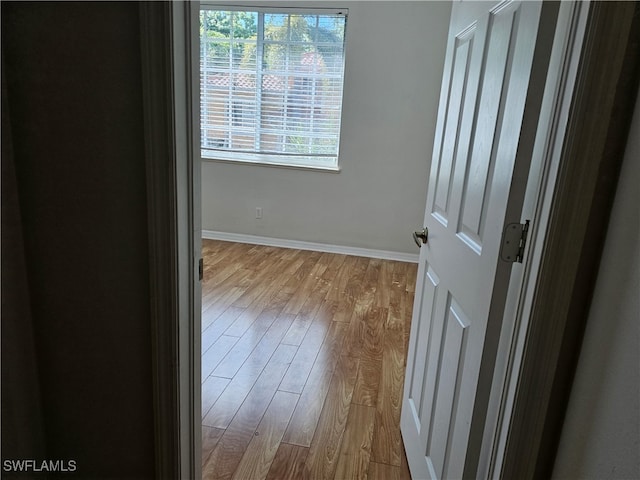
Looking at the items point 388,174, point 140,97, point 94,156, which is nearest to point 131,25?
point 140,97

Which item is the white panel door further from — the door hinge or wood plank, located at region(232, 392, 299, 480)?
wood plank, located at region(232, 392, 299, 480)

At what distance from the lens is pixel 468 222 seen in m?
1.15

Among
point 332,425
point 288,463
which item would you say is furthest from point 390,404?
point 288,463

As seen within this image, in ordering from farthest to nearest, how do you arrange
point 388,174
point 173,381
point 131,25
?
point 388,174
point 173,381
point 131,25

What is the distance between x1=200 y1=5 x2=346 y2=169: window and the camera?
13.2 ft

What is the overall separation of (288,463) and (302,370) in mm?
666

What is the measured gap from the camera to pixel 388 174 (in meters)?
4.15

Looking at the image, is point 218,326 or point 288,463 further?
point 218,326

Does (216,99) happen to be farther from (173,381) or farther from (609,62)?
(609,62)

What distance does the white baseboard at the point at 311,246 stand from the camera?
434cm

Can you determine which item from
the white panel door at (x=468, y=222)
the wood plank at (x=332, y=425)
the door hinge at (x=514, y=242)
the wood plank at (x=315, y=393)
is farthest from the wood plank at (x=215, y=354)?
the door hinge at (x=514, y=242)

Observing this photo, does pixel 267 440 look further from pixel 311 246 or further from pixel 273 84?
pixel 273 84

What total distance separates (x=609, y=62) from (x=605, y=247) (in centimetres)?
32

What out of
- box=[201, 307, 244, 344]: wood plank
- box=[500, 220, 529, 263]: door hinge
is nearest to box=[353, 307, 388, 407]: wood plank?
box=[201, 307, 244, 344]: wood plank
